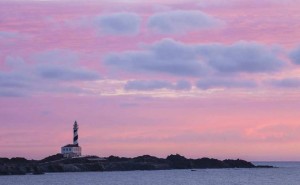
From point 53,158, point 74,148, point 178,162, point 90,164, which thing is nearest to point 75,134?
point 74,148

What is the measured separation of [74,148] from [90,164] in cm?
627

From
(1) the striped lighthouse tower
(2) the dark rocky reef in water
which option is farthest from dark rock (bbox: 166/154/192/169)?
(1) the striped lighthouse tower

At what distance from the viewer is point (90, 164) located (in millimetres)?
169375

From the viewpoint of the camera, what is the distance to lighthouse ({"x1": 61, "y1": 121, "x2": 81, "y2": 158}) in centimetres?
17012

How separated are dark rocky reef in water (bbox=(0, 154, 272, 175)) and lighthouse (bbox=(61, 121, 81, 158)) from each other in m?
1.40

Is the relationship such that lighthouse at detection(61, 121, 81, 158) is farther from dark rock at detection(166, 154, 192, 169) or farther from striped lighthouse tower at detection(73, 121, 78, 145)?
dark rock at detection(166, 154, 192, 169)

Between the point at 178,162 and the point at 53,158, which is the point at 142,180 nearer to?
the point at 53,158

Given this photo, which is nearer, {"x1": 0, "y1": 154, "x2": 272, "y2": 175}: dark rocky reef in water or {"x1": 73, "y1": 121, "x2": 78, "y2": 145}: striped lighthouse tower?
{"x1": 0, "y1": 154, "x2": 272, "y2": 175}: dark rocky reef in water

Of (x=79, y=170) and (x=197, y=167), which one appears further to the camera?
(x=197, y=167)

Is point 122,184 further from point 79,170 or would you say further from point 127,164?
point 127,164

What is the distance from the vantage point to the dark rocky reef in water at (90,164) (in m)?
153

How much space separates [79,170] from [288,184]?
70193mm

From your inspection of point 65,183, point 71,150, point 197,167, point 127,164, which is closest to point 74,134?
point 71,150

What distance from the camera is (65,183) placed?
11031cm
